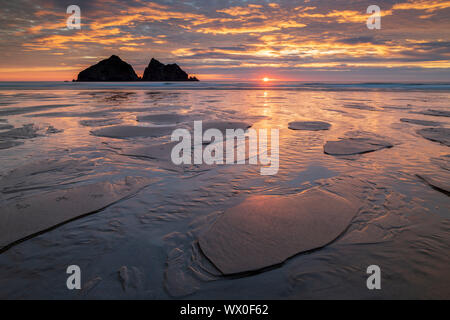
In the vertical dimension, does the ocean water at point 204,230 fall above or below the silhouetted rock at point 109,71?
below

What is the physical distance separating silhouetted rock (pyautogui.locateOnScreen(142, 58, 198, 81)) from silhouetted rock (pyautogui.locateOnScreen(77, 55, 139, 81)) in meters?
7.84

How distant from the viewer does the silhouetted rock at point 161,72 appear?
78.9 metres

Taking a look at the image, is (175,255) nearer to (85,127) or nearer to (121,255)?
(121,255)

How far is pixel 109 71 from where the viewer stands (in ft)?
233

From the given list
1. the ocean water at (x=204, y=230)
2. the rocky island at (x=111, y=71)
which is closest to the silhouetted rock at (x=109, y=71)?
the rocky island at (x=111, y=71)

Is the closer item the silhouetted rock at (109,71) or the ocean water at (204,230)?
the ocean water at (204,230)

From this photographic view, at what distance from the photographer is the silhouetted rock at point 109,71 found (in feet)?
233

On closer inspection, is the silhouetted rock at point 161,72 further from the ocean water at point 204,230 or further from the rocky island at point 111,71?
the ocean water at point 204,230

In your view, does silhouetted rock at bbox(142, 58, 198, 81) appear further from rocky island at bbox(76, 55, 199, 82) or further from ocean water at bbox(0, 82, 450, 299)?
ocean water at bbox(0, 82, 450, 299)

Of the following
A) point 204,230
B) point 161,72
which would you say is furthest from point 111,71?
point 204,230

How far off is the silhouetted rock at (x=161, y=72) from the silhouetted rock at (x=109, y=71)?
7.84 meters

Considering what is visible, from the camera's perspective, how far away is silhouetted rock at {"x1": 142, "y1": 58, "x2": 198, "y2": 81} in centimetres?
7894

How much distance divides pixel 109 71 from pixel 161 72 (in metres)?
16.4
